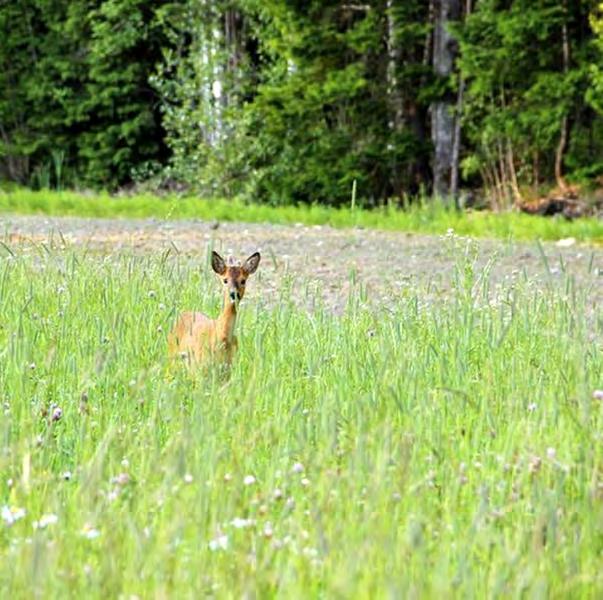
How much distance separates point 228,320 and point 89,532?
285cm

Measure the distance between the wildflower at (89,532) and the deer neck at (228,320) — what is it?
2.67 meters

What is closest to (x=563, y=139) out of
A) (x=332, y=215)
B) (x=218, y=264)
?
(x=332, y=215)

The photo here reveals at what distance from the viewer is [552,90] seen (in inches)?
656

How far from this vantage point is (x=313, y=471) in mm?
3502

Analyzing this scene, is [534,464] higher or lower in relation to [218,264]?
lower

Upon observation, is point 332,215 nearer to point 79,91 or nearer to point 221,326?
point 79,91

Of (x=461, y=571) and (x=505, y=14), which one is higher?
(x=505, y=14)

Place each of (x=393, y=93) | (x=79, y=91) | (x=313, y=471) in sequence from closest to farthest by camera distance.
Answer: (x=313, y=471), (x=393, y=93), (x=79, y=91)

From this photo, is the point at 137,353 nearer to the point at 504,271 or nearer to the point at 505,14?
the point at 504,271

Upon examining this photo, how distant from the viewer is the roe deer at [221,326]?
18.8 ft

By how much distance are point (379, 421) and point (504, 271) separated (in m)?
7.06

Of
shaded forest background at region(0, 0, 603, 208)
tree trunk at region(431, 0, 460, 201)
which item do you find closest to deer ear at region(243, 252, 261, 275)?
shaded forest background at region(0, 0, 603, 208)

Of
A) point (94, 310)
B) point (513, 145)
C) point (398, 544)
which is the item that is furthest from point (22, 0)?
point (398, 544)

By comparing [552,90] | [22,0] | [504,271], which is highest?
[22,0]
